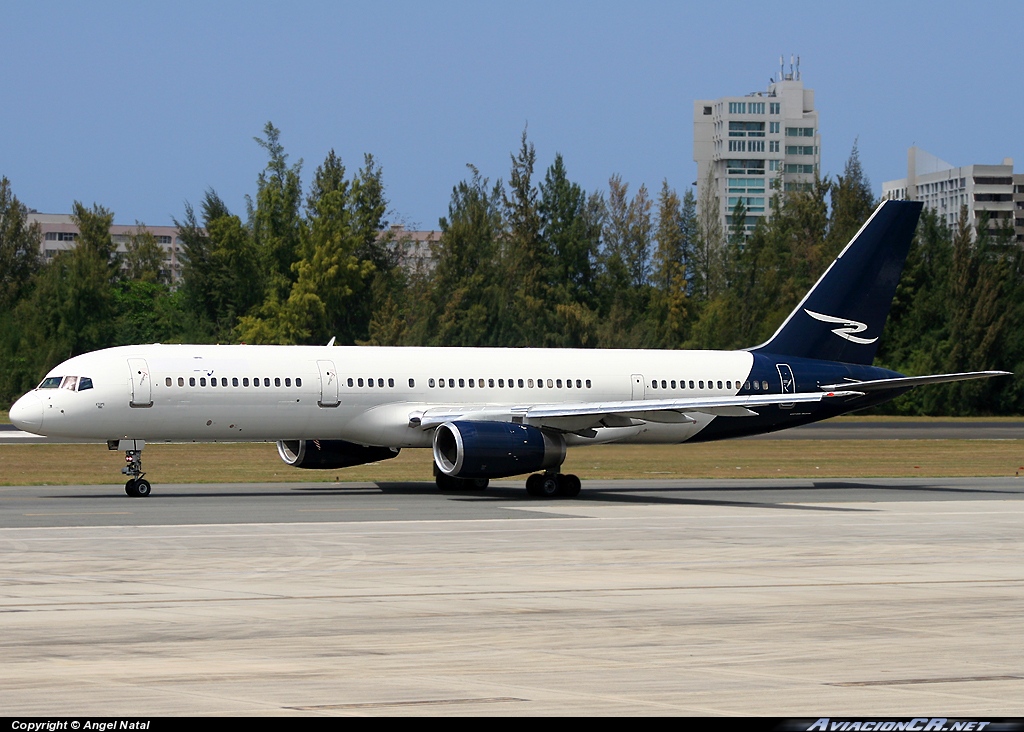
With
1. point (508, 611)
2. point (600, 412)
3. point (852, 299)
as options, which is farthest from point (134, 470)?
point (852, 299)

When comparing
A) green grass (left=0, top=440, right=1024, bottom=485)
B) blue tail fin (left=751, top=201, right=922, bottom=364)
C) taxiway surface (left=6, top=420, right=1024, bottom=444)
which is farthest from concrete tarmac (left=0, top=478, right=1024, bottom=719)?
taxiway surface (left=6, top=420, right=1024, bottom=444)

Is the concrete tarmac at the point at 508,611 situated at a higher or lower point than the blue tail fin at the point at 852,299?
lower

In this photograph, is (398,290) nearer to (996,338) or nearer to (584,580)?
(996,338)

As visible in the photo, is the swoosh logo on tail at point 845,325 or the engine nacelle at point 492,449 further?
Answer: the swoosh logo on tail at point 845,325

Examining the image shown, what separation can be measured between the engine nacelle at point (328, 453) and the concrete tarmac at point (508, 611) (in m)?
6.24

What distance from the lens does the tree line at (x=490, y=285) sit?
95.3 m

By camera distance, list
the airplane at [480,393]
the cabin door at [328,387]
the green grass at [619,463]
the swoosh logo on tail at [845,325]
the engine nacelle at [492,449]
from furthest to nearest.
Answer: the green grass at [619,463]
the swoosh logo on tail at [845,325]
the cabin door at [328,387]
the airplane at [480,393]
the engine nacelle at [492,449]

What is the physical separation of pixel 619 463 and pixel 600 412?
14.6m

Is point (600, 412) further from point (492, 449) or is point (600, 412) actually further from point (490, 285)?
point (490, 285)

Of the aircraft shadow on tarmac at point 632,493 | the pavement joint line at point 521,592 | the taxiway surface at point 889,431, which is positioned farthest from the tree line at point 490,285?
the pavement joint line at point 521,592

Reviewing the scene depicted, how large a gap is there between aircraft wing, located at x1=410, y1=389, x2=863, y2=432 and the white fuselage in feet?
1.71

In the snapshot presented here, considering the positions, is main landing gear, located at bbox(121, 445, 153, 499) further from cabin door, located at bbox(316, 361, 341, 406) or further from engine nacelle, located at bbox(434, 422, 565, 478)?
engine nacelle, located at bbox(434, 422, 565, 478)

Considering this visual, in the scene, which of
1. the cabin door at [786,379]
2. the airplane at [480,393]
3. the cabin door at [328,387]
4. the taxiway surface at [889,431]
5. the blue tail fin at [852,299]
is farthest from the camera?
the taxiway surface at [889,431]

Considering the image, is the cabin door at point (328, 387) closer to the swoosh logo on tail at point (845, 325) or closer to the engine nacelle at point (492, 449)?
the engine nacelle at point (492, 449)
